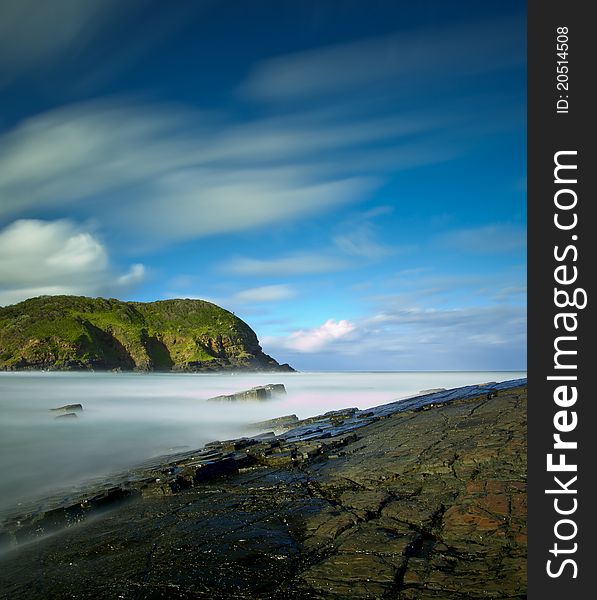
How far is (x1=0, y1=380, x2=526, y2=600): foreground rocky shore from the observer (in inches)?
209

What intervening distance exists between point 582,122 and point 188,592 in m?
6.70

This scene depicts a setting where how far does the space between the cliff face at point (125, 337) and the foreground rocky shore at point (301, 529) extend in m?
119

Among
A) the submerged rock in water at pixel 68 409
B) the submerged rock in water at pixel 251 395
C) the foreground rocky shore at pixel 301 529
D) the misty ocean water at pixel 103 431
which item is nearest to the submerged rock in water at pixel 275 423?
the misty ocean water at pixel 103 431

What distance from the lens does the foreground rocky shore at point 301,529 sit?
5312 mm

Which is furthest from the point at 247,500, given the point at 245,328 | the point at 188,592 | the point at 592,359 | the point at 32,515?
the point at 245,328

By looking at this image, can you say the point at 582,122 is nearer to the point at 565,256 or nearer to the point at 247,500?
the point at 565,256

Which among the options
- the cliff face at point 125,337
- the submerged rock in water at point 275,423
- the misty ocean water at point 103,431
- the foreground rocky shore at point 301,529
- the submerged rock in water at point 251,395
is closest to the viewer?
the foreground rocky shore at point 301,529

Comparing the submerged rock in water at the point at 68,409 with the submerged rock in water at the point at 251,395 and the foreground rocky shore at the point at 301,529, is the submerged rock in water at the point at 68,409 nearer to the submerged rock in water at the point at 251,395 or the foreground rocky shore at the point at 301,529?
the submerged rock in water at the point at 251,395

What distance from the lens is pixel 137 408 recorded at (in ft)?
124

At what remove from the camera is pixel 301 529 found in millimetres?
7047

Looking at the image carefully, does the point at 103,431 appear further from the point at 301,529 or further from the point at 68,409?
the point at 301,529

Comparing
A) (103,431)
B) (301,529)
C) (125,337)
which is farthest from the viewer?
(125,337)

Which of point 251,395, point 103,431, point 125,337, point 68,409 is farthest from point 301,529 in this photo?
point 125,337

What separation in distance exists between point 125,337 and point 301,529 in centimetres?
13970
